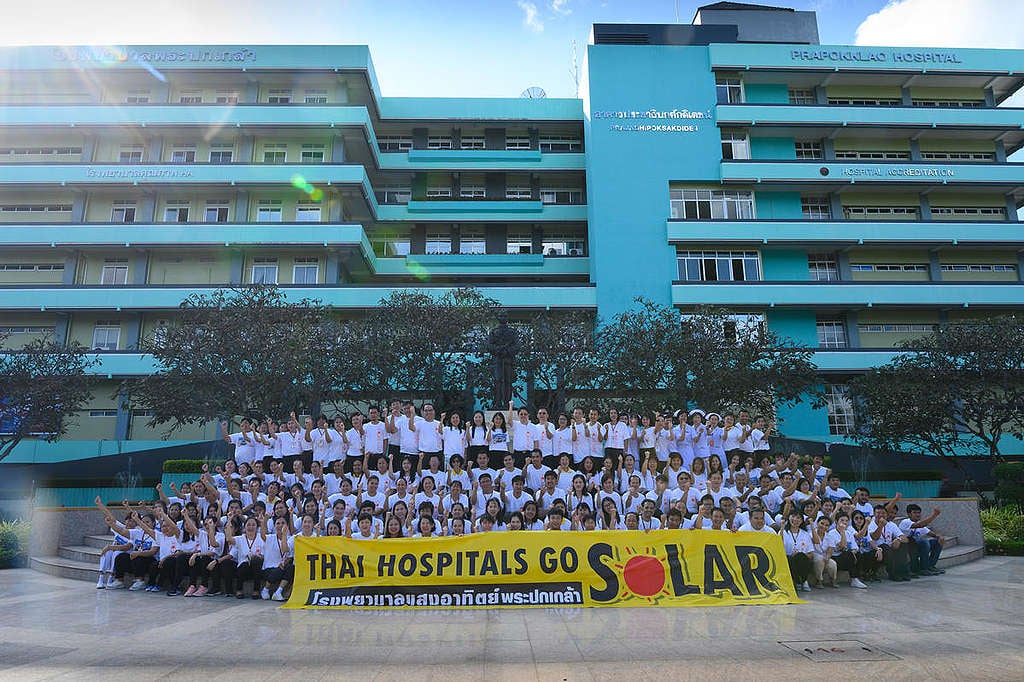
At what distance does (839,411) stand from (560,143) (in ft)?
74.4

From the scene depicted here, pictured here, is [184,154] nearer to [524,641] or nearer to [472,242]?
[472,242]

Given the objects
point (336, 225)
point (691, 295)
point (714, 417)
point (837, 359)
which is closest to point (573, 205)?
point (691, 295)

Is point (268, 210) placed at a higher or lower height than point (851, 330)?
higher

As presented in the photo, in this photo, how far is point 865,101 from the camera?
40031 mm

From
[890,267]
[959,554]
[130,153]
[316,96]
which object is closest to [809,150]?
[890,267]

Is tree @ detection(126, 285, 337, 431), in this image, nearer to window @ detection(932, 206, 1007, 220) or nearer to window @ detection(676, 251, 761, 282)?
window @ detection(676, 251, 761, 282)

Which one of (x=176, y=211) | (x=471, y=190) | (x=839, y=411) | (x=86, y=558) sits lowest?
(x=86, y=558)

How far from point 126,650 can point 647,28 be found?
41779 millimetres

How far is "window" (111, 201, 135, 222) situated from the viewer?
3781cm

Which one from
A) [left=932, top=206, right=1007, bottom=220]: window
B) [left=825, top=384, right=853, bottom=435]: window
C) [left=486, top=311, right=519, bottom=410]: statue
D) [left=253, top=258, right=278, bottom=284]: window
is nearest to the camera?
[left=486, top=311, right=519, bottom=410]: statue

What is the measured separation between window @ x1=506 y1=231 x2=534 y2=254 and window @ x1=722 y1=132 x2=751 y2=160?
12.3 meters

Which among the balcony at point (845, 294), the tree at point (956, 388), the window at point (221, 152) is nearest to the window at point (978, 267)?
the balcony at point (845, 294)

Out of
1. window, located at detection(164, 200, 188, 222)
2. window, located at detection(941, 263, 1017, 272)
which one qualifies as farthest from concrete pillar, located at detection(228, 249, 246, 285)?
window, located at detection(941, 263, 1017, 272)

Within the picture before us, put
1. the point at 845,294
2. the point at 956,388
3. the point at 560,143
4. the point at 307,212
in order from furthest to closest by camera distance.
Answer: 1. the point at 560,143
2. the point at 307,212
3. the point at 845,294
4. the point at 956,388
